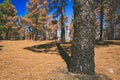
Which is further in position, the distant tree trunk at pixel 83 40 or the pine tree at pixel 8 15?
the pine tree at pixel 8 15

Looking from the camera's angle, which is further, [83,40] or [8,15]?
[8,15]

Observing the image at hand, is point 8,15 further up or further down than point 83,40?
further up

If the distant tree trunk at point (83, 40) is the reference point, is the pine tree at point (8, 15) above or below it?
above

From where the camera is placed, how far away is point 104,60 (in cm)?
980

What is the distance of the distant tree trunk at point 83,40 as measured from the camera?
643cm

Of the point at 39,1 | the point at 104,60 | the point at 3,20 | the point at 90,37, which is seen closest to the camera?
the point at 90,37

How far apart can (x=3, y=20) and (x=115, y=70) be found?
35.1 m

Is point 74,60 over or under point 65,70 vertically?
over

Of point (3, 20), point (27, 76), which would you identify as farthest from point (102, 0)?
point (3, 20)

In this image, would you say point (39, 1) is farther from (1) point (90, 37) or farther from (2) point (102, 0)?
(1) point (90, 37)

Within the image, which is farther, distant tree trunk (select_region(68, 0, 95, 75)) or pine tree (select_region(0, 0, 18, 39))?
pine tree (select_region(0, 0, 18, 39))

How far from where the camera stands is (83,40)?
6500mm

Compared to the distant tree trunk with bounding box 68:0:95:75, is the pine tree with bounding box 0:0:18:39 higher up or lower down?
higher up

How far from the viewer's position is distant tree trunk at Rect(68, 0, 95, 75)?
6.43 metres
